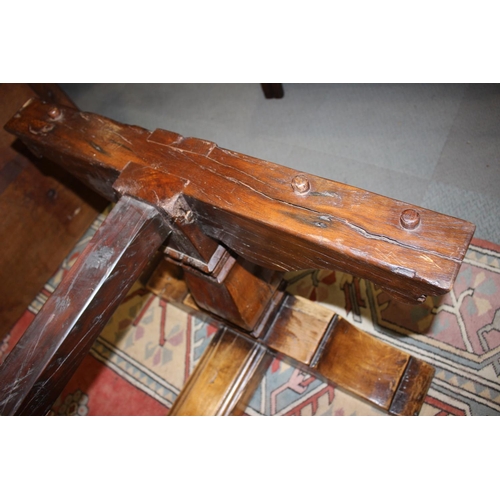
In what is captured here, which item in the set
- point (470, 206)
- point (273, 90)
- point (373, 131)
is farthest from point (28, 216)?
point (470, 206)

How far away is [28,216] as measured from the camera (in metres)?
2.18

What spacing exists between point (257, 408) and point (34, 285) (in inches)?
54.2

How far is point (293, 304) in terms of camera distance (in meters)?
1.74

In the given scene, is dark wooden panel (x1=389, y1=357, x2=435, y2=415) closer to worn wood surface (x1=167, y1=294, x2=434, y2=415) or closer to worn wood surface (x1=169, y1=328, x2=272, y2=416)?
worn wood surface (x1=167, y1=294, x2=434, y2=415)

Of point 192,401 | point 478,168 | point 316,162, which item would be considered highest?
point 478,168

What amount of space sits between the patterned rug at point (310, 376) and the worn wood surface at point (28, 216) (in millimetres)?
270

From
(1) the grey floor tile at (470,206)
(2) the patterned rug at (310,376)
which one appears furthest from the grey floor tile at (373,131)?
(2) the patterned rug at (310,376)

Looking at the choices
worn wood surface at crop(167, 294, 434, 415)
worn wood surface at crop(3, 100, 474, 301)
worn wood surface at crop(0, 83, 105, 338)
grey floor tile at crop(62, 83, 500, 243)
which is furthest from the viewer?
worn wood surface at crop(0, 83, 105, 338)

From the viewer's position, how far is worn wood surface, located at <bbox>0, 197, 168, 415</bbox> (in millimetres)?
1028

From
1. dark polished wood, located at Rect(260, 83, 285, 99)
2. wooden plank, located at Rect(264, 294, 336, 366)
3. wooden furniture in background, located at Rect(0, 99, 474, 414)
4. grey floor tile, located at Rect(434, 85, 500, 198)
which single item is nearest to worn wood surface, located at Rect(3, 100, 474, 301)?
wooden furniture in background, located at Rect(0, 99, 474, 414)

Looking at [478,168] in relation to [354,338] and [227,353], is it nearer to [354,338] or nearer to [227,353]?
[354,338]

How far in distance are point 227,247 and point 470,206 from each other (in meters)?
1.18

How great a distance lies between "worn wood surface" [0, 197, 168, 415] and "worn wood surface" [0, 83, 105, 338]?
1.25 meters

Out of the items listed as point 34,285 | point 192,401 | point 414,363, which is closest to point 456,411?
point 414,363
